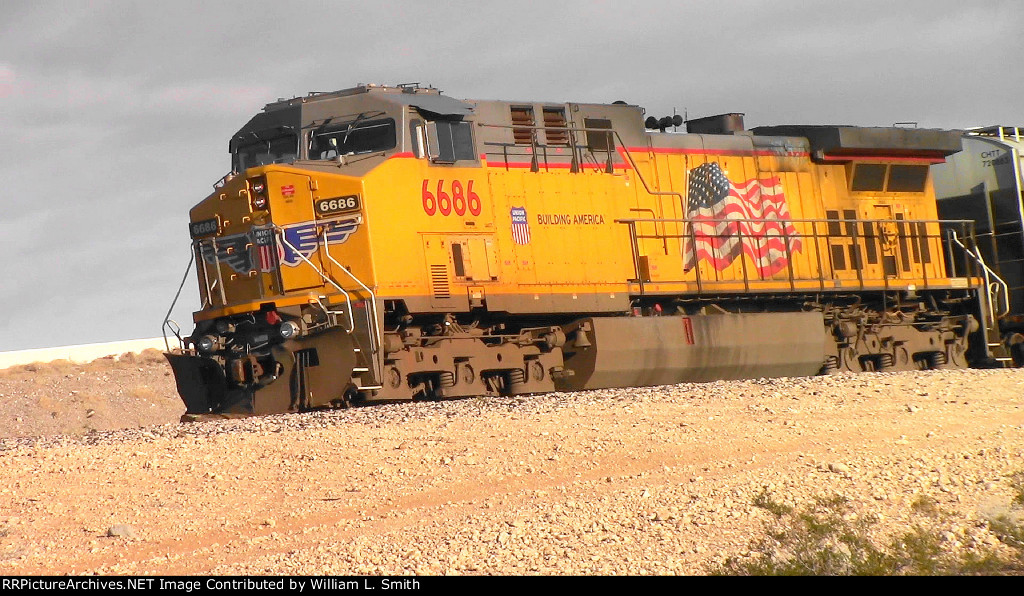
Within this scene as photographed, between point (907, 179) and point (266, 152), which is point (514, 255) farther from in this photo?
point (907, 179)

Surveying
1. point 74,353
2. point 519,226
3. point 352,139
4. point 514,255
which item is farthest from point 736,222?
point 74,353

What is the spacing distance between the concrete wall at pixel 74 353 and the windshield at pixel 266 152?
25120mm

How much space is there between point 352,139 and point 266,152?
1176 millimetres

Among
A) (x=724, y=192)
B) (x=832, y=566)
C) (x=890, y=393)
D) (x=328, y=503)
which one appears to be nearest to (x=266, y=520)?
(x=328, y=503)

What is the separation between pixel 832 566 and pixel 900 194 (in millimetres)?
14173

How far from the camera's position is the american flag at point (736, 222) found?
54.2 feet

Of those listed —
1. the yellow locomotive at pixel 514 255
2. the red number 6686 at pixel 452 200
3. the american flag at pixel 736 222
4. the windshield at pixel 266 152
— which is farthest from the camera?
the american flag at pixel 736 222

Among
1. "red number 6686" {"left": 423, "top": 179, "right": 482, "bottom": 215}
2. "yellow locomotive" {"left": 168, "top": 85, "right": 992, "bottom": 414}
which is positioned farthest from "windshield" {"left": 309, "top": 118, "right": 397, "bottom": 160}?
"red number 6686" {"left": 423, "top": 179, "right": 482, "bottom": 215}

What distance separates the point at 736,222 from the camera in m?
17.0

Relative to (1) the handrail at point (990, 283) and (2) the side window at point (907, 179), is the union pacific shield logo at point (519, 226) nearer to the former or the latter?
(2) the side window at point (907, 179)

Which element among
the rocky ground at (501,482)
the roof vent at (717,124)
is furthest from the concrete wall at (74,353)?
the rocky ground at (501,482)

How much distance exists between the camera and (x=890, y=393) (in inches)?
476

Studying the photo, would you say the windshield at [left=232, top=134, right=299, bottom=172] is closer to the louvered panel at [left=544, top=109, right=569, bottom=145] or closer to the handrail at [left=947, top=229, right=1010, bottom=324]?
the louvered panel at [left=544, top=109, right=569, bottom=145]
